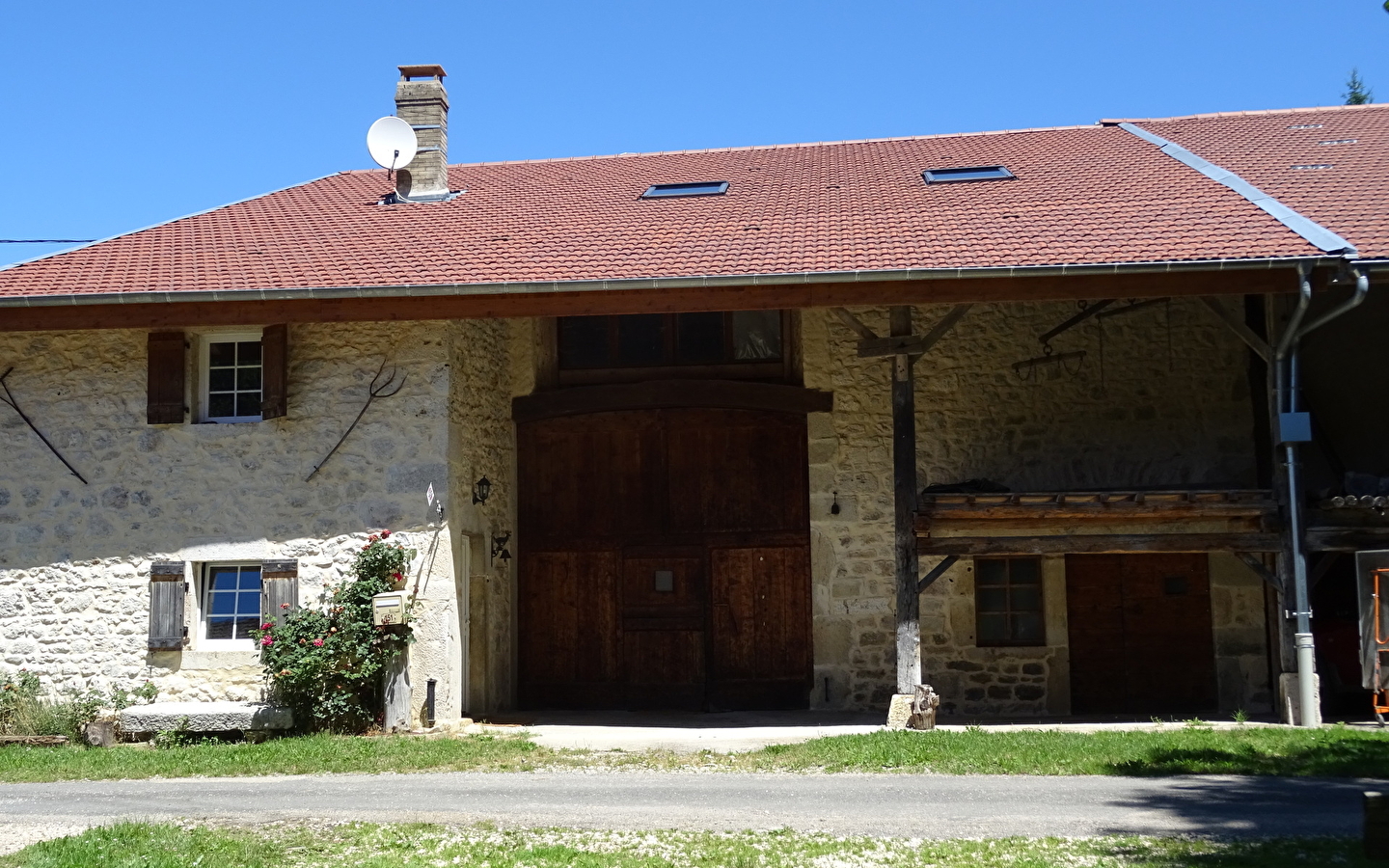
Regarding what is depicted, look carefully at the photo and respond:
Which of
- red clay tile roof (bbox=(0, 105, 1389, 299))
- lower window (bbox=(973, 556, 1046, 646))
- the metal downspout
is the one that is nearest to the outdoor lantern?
red clay tile roof (bbox=(0, 105, 1389, 299))

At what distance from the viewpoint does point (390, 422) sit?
36.4ft

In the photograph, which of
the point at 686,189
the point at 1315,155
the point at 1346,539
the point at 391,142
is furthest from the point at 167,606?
the point at 1315,155

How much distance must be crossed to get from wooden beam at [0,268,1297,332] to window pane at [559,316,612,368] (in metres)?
2.38

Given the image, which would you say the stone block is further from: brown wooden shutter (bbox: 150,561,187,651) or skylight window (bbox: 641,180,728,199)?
skylight window (bbox: 641,180,728,199)

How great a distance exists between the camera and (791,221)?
1208 centimetres

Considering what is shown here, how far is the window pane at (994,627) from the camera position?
40.5 feet

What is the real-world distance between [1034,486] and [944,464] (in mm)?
850

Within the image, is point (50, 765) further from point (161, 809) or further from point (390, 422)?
point (390, 422)

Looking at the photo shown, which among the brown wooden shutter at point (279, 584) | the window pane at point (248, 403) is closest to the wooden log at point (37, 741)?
the brown wooden shutter at point (279, 584)

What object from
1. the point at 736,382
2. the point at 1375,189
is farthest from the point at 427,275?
the point at 1375,189

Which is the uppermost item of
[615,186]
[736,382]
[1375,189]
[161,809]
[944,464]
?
[615,186]

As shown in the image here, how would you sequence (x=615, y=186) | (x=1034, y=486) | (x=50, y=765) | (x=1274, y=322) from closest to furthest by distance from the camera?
(x=50, y=765) < (x=1274, y=322) < (x=1034, y=486) < (x=615, y=186)

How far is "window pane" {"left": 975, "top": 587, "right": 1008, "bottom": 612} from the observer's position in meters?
12.4

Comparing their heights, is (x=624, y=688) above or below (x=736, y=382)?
below
